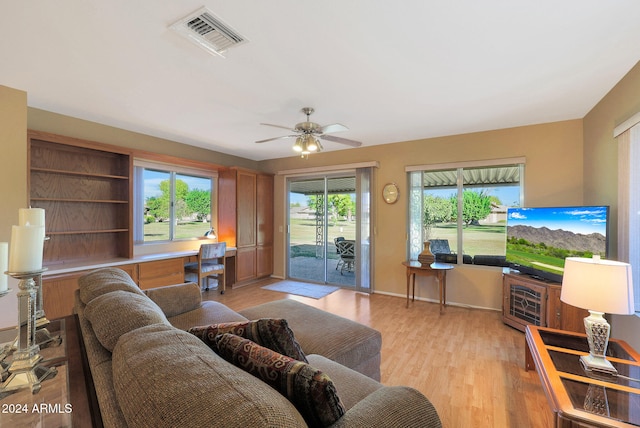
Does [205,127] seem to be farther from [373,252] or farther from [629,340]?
[629,340]

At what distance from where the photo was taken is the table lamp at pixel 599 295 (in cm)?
154

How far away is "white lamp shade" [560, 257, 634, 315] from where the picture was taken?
1.54 m

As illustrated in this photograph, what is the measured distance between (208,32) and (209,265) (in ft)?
11.5

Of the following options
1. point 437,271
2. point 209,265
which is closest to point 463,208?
point 437,271

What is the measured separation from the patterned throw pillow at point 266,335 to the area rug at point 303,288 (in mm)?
3319

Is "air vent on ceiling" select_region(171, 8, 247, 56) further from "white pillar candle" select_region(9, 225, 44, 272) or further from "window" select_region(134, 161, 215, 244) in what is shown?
"window" select_region(134, 161, 215, 244)

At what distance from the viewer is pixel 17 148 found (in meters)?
2.57

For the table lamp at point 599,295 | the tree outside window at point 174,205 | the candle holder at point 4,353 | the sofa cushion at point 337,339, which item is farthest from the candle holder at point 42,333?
the table lamp at point 599,295

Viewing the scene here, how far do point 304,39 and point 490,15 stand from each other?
3.74 feet

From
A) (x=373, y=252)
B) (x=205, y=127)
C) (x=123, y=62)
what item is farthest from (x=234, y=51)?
(x=373, y=252)

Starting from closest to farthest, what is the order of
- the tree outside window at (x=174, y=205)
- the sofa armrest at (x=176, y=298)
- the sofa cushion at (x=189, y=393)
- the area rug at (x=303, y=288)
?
the sofa cushion at (x=189, y=393) → the sofa armrest at (x=176, y=298) → the tree outside window at (x=174, y=205) → the area rug at (x=303, y=288)

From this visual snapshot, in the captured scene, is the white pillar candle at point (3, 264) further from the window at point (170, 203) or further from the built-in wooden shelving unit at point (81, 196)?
the window at point (170, 203)

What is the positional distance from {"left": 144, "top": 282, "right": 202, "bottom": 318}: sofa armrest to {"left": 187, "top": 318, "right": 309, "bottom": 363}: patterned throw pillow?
1.37 meters

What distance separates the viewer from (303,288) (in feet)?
15.9
